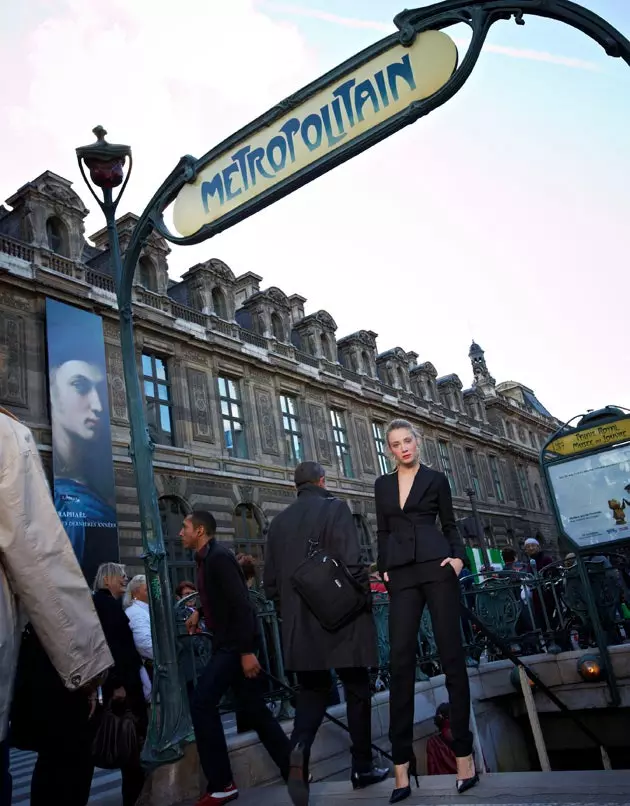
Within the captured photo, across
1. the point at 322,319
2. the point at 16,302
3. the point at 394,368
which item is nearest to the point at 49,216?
the point at 16,302

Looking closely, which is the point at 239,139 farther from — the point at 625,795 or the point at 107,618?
the point at 625,795

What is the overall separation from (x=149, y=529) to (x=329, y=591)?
1.99 metres

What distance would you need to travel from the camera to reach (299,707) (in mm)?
3637

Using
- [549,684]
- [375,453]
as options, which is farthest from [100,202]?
[375,453]

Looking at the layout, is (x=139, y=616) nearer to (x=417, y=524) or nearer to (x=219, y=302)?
(x=417, y=524)

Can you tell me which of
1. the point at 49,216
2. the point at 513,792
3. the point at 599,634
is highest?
the point at 49,216

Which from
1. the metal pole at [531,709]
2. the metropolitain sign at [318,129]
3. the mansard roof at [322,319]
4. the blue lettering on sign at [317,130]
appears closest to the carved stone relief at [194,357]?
the mansard roof at [322,319]

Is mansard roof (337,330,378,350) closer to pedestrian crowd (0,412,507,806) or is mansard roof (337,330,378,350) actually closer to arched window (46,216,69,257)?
arched window (46,216,69,257)

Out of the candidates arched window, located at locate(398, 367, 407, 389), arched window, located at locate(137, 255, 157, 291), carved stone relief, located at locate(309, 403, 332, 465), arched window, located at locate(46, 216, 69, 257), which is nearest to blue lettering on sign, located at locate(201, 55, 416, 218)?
arched window, located at locate(46, 216, 69, 257)

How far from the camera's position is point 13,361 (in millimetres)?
15453

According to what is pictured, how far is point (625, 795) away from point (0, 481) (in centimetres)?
278

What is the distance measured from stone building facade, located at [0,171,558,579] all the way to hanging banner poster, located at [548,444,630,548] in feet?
23.2

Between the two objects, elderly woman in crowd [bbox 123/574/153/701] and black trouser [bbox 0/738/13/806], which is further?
elderly woman in crowd [bbox 123/574/153/701]

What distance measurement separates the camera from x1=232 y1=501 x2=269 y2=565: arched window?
1991 centimetres
